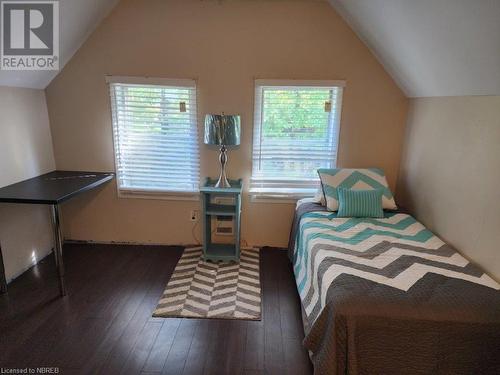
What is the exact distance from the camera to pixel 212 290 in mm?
2531

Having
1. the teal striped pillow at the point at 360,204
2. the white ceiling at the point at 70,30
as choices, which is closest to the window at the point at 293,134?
the teal striped pillow at the point at 360,204

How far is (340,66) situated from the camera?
9.34ft

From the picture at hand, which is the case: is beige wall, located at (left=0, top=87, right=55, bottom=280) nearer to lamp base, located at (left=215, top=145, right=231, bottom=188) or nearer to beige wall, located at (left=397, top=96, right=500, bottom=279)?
lamp base, located at (left=215, top=145, right=231, bottom=188)

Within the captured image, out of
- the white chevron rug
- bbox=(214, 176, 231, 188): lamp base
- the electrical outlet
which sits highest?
bbox=(214, 176, 231, 188): lamp base

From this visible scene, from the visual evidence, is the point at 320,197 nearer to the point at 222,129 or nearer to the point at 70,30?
the point at 222,129

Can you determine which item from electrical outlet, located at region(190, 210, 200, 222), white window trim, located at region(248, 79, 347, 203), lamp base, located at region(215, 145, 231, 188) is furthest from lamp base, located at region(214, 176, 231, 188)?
electrical outlet, located at region(190, 210, 200, 222)

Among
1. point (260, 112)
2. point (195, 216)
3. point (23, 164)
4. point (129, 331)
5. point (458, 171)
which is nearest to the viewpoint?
point (129, 331)

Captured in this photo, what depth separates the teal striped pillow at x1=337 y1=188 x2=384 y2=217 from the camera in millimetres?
2615

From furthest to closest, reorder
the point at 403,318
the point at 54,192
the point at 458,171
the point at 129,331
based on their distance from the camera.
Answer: the point at 54,192, the point at 458,171, the point at 129,331, the point at 403,318

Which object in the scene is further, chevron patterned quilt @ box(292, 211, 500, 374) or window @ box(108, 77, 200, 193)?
window @ box(108, 77, 200, 193)

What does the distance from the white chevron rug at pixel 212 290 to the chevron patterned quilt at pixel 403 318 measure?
0.69 meters

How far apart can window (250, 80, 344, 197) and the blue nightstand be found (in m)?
0.37

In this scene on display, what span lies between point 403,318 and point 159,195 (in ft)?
8.16

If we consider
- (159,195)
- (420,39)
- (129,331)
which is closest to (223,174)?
(159,195)
